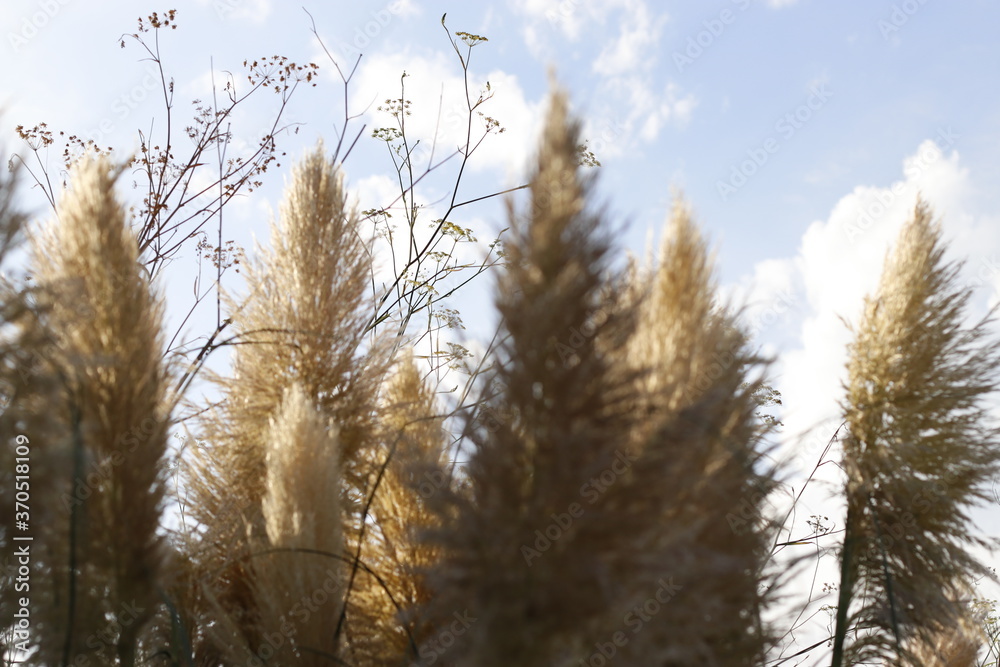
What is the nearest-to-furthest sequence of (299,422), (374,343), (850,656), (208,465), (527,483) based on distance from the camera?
1. (527,483)
2. (299,422)
3. (850,656)
4. (208,465)
5. (374,343)

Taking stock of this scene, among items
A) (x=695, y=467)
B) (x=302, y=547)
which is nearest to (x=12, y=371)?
(x=302, y=547)

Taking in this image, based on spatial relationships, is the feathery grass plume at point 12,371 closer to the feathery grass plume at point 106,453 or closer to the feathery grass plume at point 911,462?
the feathery grass plume at point 106,453

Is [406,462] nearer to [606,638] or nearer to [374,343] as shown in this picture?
[606,638]

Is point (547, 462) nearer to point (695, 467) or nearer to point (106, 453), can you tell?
point (695, 467)

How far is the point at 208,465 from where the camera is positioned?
3.11 metres

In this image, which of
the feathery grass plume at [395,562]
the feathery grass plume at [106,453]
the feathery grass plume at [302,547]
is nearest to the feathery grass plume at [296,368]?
the feathery grass plume at [395,562]

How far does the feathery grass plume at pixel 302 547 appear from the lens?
240 cm

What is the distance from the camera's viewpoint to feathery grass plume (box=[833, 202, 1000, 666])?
2.77 metres

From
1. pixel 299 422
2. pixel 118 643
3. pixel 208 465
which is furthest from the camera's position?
pixel 208 465

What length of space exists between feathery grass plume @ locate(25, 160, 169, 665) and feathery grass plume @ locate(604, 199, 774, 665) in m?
1.25

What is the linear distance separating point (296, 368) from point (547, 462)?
166cm

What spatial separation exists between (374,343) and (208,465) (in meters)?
0.77

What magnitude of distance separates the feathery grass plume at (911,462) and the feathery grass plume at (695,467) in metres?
0.70

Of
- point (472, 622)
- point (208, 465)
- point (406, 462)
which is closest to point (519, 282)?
point (406, 462)
